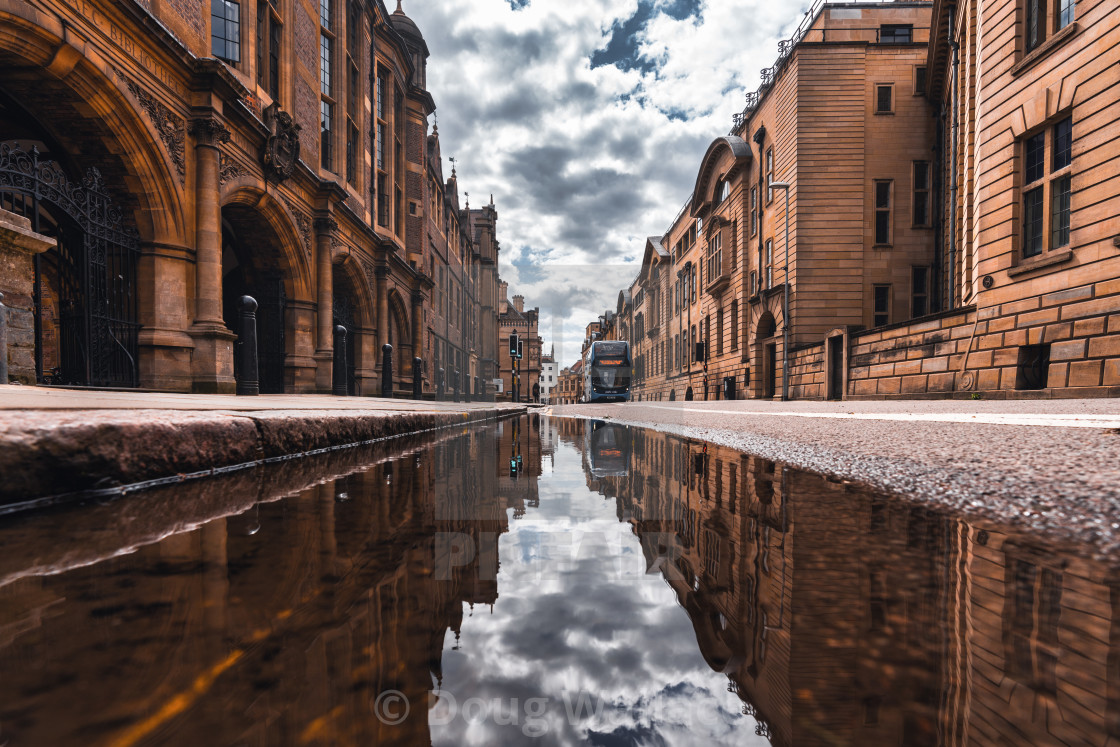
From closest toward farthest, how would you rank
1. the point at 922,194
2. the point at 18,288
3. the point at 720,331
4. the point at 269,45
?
1. the point at 18,288
2. the point at 269,45
3. the point at 922,194
4. the point at 720,331

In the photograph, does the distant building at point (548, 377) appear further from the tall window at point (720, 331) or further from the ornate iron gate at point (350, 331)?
the ornate iron gate at point (350, 331)

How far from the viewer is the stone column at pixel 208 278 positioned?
28.0 ft

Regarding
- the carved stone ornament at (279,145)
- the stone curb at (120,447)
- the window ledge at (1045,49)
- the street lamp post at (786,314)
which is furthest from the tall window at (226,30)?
the street lamp post at (786,314)

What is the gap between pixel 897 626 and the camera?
0.77m

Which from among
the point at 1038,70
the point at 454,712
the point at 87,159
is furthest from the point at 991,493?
the point at 1038,70

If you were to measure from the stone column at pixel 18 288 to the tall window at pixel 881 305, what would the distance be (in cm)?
2192

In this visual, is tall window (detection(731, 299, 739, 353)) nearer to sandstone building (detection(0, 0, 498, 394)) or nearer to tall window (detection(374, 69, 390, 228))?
sandstone building (detection(0, 0, 498, 394))

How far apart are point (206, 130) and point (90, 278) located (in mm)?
3373

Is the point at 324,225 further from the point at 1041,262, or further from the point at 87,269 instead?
the point at 1041,262

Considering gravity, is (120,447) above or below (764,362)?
below

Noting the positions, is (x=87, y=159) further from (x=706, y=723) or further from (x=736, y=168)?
(x=736, y=168)

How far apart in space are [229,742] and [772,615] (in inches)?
30.1

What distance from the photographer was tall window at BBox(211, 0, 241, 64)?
33.9 ft

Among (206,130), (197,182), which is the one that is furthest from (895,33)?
(197,182)
